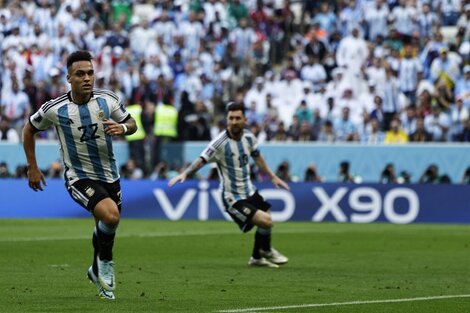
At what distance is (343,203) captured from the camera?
1058 inches

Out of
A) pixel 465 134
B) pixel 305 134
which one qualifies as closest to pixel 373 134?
pixel 305 134

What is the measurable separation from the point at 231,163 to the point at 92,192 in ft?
16.5

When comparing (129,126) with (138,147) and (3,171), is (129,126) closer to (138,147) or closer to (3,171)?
(138,147)

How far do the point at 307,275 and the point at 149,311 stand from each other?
4.21 metres

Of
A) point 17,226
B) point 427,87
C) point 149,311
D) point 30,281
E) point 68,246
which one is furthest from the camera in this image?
point 427,87

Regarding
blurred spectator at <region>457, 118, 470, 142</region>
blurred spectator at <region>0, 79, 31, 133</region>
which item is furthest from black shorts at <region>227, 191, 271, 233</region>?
blurred spectator at <region>0, 79, 31, 133</region>

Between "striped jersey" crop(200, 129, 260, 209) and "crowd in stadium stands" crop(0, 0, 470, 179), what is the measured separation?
1244 cm

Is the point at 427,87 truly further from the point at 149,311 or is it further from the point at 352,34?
the point at 149,311

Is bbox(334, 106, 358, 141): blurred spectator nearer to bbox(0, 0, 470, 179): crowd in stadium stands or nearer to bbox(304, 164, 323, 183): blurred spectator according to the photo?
bbox(0, 0, 470, 179): crowd in stadium stands

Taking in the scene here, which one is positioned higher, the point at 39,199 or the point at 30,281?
the point at 30,281

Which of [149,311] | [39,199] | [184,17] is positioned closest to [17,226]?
[39,199]

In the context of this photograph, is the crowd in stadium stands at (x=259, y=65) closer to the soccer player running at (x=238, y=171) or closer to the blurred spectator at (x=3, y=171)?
the blurred spectator at (x=3, y=171)

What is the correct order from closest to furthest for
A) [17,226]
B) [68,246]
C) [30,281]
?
[30,281] → [68,246] → [17,226]

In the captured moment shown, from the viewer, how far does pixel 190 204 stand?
27.6 meters
